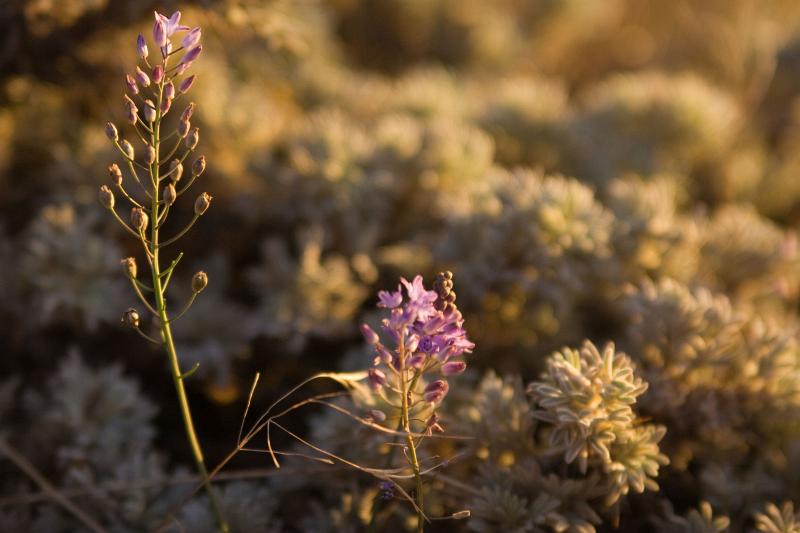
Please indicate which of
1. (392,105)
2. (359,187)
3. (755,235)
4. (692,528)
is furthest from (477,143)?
(692,528)

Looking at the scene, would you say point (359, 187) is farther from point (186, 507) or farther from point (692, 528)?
point (692, 528)

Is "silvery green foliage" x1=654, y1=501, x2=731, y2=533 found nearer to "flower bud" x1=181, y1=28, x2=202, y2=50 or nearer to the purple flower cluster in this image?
the purple flower cluster

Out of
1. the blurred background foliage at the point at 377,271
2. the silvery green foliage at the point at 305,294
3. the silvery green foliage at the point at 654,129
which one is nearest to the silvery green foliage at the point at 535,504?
the blurred background foliage at the point at 377,271

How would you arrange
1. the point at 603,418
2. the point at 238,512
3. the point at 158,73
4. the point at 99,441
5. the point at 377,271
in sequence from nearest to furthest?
the point at 158,73
the point at 603,418
the point at 238,512
the point at 99,441
the point at 377,271

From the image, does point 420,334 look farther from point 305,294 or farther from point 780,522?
point 305,294

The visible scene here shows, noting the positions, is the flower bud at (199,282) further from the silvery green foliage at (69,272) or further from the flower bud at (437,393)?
the silvery green foliage at (69,272)

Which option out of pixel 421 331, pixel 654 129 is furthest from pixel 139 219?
pixel 654 129
